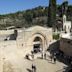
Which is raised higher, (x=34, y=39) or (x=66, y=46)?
(x=34, y=39)

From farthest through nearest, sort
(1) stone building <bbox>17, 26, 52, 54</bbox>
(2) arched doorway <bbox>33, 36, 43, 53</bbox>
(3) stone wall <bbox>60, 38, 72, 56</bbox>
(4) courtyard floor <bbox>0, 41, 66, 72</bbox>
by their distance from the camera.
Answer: (2) arched doorway <bbox>33, 36, 43, 53</bbox> → (1) stone building <bbox>17, 26, 52, 54</bbox> → (3) stone wall <bbox>60, 38, 72, 56</bbox> → (4) courtyard floor <bbox>0, 41, 66, 72</bbox>

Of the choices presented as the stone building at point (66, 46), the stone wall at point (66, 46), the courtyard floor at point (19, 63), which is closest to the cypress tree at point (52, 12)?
the stone wall at point (66, 46)

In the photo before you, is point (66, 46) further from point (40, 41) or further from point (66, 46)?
point (40, 41)

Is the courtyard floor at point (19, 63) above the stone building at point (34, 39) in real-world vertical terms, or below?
below

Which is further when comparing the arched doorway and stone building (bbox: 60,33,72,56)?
the arched doorway

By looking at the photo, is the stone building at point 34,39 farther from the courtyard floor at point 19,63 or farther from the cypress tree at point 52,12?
the cypress tree at point 52,12

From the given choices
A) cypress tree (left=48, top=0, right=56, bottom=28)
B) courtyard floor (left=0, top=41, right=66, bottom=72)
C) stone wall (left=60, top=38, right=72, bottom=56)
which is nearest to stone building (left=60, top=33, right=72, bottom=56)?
stone wall (left=60, top=38, right=72, bottom=56)

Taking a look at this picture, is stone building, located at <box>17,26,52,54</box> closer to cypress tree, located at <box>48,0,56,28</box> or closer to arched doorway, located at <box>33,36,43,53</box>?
arched doorway, located at <box>33,36,43,53</box>

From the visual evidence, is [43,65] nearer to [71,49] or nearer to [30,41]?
[71,49]

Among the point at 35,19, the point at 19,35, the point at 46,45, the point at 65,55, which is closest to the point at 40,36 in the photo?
the point at 46,45

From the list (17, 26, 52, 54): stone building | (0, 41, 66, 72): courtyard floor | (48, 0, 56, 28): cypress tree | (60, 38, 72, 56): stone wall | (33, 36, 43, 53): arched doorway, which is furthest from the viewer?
(48, 0, 56, 28): cypress tree

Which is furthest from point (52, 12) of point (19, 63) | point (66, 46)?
point (19, 63)

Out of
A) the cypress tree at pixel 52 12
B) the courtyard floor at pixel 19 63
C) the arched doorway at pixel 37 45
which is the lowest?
the courtyard floor at pixel 19 63

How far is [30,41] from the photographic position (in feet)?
76.5
